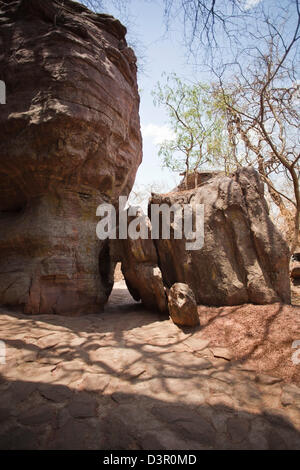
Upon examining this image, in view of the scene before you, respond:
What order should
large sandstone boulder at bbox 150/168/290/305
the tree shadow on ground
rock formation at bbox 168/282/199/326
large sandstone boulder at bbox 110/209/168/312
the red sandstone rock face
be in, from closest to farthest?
the tree shadow on ground → rock formation at bbox 168/282/199/326 → large sandstone boulder at bbox 150/168/290/305 → large sandstone boulder at bbox 110/209/168/312 → the red sandstone rock face

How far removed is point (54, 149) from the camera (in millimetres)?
4875

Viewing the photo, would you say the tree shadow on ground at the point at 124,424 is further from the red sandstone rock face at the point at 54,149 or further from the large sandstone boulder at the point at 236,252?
the red sandstone rock face at the point at 54,149

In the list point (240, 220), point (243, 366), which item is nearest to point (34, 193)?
point (240, 220)

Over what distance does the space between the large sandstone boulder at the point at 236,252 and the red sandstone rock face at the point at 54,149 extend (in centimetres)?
228

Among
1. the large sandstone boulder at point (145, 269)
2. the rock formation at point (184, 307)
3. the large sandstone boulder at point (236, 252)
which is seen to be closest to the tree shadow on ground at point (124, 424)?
the rock formation at point (184, 307)

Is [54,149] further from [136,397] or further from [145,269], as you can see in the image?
[136,397]

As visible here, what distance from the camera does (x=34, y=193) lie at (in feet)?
17.4

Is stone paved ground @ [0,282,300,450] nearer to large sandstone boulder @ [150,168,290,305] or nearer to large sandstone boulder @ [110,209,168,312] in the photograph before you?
large sandstone boulder @ [150,168,290,305]

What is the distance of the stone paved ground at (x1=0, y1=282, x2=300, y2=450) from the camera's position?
5.37ft

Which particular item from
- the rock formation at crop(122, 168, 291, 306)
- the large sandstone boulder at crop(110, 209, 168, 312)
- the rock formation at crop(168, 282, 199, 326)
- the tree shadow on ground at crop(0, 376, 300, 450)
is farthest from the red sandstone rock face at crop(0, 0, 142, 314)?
the tree shadow on ground at crop(0, 376, 300, 450)

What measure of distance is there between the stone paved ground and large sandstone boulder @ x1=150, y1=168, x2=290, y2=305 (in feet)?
3.50

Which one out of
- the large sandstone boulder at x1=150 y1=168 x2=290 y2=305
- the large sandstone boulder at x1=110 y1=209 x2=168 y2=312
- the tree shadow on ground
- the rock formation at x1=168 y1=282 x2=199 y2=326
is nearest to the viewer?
the tree shadow on ground

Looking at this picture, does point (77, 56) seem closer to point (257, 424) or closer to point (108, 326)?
point (108, 326)
